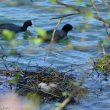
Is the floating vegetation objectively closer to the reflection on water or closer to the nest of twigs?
the reflection on water

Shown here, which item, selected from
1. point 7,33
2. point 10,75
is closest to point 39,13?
point 10,75

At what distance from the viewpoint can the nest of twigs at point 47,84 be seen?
8.75 meters

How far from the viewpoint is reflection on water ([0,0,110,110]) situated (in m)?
5.94

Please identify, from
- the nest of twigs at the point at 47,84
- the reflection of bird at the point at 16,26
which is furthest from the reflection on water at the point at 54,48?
the nest of twigs at the point at 47,84

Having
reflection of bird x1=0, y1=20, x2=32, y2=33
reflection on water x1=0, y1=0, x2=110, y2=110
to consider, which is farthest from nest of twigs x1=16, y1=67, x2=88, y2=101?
reflection of bird x1=0, y1=20, x2=32, y2=33

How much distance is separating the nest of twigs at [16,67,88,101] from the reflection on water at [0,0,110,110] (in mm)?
316

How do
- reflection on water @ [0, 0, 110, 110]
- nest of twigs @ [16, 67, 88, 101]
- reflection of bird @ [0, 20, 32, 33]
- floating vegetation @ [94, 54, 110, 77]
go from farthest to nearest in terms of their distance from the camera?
1. reflection of bird @ [0, 20, 32, 33]
2. floating vegetation @ [94, 54, 110, 77]
3. nest of twigs @ [16, 67, 88, 101]
4. reflection on water @ [0, 0, 110, 110]

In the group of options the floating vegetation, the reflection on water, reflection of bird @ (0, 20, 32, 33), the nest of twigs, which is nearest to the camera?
the reflection on water

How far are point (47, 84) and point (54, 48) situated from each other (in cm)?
349

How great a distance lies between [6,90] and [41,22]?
8.51 metres

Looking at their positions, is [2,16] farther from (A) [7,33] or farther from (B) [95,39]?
(A) [7,33]

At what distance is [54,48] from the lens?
5.55 meters

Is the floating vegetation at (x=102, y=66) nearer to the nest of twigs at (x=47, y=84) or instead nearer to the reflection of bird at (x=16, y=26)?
the nest of twigs at (x=47, y=84)

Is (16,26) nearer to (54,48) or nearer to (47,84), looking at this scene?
(47,84)
